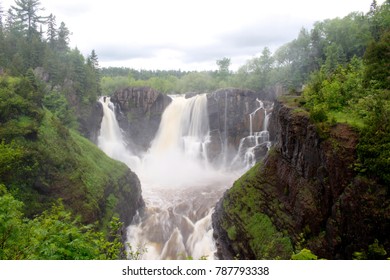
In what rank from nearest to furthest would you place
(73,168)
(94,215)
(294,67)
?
(94,215)
(73,168)
(294,67)

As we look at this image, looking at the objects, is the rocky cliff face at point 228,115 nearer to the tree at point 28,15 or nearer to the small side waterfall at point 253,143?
the small side waterfall at point 253,143

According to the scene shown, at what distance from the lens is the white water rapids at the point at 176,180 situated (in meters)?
19.8

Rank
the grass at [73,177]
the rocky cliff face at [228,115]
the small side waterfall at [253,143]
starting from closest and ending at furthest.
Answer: the grass at [73,177], the small side waterfall at [253,143], the rocky cliff face at [228,115]

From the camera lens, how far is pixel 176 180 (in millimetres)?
33500

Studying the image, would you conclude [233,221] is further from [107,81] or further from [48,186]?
[107,81]

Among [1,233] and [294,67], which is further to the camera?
[294,67]

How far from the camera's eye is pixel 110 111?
1644 inches

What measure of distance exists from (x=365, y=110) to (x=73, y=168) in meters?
17.3

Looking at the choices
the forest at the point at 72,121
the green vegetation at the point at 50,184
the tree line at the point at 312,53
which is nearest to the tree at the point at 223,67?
the tree line at the point at 312,53

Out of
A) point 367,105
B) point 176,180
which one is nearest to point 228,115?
point 176,180

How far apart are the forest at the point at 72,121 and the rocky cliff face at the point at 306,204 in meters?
0.69

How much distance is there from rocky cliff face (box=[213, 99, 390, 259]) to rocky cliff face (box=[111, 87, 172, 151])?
27.4m

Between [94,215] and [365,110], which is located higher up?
[365,110]

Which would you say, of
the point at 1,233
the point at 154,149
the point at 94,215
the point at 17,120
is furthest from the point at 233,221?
the point at 154,149
